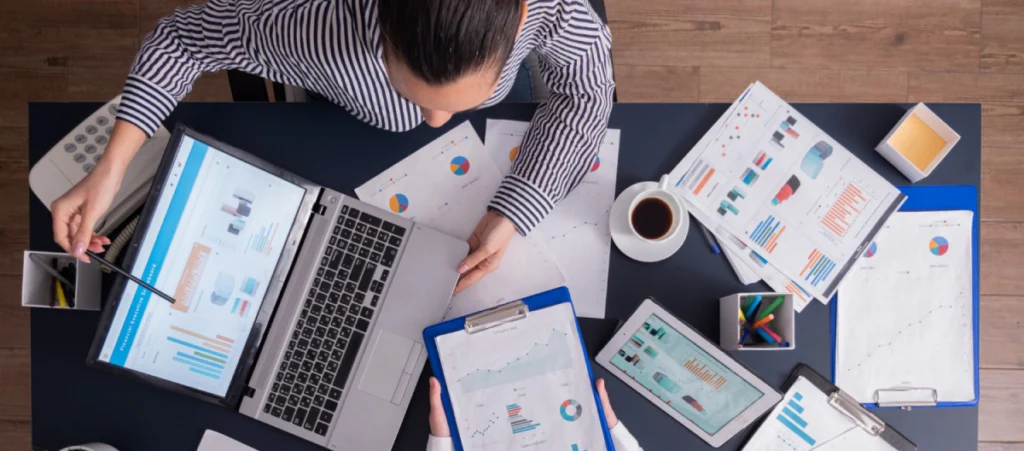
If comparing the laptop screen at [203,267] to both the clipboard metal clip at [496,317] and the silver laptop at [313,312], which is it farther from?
the clipboard metal clip at [496,317]

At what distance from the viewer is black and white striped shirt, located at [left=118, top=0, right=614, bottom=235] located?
0.85 meters

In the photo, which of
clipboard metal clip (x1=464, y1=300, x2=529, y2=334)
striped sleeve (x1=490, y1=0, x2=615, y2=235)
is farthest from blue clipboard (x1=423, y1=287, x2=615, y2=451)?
striped sleeve (x1=490, y1=0, x2=615, y2=235)

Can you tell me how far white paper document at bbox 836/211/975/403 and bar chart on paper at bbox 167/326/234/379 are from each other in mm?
966

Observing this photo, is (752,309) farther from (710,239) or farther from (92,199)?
(92,199)

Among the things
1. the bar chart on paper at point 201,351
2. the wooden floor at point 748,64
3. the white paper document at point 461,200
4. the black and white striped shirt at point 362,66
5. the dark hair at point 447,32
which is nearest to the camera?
the dark hair at point 447,32

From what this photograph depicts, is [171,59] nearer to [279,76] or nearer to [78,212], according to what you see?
[279,76]

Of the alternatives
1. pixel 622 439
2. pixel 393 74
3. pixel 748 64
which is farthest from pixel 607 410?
pixel 748 64

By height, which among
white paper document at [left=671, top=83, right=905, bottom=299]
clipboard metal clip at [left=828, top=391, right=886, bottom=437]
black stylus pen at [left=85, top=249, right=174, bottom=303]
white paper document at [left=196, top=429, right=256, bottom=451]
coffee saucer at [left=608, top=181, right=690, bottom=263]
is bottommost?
white paper document at [left=196, top=429, right=256, bottom=451]

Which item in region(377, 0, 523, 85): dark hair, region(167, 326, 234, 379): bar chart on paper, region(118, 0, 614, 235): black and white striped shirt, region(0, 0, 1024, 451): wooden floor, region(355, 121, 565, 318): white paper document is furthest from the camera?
region(0, 0, 1024, 451): wooden floor

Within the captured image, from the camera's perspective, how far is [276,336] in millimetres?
1044

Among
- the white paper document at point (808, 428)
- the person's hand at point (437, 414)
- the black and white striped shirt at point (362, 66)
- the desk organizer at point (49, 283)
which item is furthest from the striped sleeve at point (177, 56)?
the white paper document at point (808, 428)

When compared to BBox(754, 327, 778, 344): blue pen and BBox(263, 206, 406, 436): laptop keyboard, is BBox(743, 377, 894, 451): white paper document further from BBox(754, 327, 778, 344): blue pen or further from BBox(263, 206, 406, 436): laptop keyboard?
BBox(263, 206, 406, 436): laptop keyboard

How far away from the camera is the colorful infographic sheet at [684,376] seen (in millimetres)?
995

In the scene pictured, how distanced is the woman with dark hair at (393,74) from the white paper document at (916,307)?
19.6 inches
